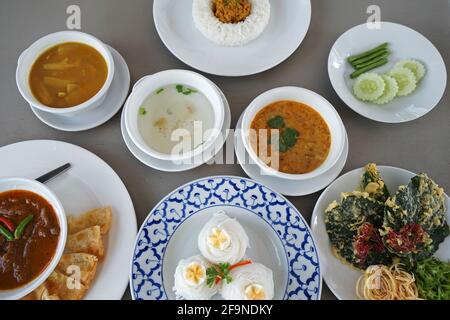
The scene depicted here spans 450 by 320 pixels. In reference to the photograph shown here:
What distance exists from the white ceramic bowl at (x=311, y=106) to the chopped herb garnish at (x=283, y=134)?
65mm

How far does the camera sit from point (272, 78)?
5.05ft

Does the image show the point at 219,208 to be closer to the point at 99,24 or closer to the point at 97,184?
the point at 97,184

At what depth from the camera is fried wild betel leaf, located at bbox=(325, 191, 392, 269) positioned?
120 centimetres

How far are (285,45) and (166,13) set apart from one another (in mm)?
481

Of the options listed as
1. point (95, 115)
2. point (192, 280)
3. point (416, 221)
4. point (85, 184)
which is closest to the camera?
point (192, 280)

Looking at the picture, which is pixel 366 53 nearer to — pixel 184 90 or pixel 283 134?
pixel 283 134

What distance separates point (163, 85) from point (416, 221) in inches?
36.2

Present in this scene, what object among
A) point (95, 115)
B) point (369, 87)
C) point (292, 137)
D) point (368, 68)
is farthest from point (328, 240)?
point (95, 115)

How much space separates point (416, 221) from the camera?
1.20m

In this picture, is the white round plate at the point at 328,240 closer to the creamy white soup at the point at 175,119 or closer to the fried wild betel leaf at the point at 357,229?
the fried wild betel leaf at the point at 357,229

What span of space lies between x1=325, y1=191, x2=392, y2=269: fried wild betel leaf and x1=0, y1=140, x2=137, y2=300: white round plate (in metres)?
0.63

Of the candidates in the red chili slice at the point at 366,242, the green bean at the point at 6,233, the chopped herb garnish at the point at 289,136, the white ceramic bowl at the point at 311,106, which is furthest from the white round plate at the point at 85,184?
the red chili slice at the point at 366,242

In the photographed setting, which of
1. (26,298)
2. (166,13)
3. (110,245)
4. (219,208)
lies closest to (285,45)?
(166,13)

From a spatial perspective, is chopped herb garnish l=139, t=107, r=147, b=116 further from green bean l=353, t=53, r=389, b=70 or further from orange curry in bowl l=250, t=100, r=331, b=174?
green bean l=353, t=53, r=389, b=70
